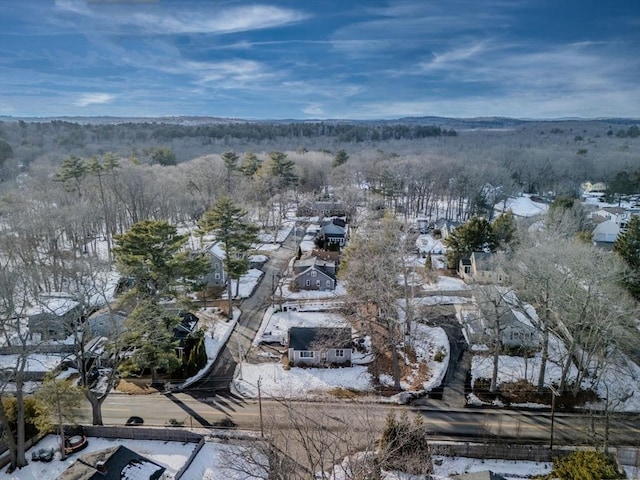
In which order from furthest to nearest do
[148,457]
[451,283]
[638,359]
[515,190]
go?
[515,190] → [451,283] → [638,359] → [148,457]

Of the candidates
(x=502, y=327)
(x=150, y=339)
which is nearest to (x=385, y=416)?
(x=502, y=327)

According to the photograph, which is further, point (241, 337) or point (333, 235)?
point (333, 235)

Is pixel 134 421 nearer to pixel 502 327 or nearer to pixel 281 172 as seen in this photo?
pixel 502 327

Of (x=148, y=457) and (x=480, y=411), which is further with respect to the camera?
(x=480, y=411)

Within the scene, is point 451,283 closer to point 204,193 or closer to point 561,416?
point 561,416

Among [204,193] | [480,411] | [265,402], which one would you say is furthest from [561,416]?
[204,193]
